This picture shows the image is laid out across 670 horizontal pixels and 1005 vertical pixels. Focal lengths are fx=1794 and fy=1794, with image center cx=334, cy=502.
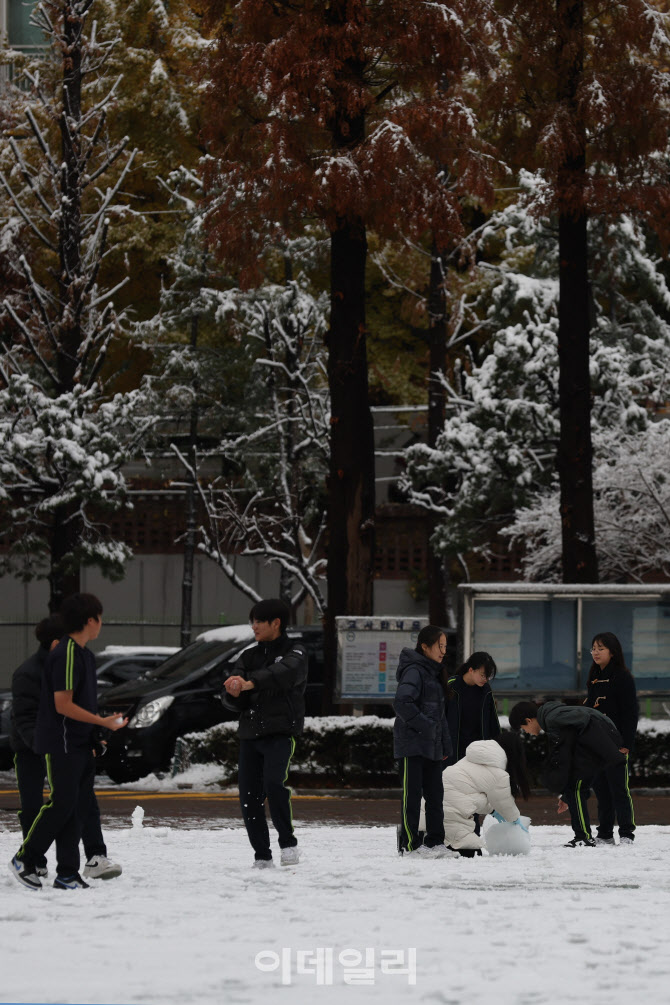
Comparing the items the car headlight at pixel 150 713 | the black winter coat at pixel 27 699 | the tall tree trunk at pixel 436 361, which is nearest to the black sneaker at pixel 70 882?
the black winter coat at pixel 27 699

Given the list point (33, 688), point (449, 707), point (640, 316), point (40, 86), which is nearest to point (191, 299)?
point (40, 86)

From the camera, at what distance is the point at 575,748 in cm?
1244

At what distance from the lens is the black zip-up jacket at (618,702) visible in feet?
43.2

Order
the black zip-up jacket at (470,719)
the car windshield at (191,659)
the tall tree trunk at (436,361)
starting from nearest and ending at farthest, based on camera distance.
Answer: the black zip-up jacket at (470,719) < the car windshield at (191,659) < the tall tree trunk at (436,361)

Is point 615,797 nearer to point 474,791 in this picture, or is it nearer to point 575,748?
point 575,748

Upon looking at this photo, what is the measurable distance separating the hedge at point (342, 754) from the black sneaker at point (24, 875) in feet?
32.1

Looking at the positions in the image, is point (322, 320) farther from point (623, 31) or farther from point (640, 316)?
point (623, 31)

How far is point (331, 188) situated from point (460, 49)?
240cm

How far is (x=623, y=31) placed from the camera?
21.0m

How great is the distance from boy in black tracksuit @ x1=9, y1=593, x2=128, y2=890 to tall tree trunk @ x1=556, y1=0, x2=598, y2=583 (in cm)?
1242

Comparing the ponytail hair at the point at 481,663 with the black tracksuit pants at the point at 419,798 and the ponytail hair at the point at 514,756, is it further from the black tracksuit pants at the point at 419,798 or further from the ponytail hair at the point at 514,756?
the black tracksuit pants at the point at 419,798

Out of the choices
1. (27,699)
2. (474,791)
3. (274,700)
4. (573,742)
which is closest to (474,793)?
(474,791)

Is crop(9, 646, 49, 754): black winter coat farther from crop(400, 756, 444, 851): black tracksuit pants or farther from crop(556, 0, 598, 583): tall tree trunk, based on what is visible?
crop(556, 0, 598, 583): tall tree trunk

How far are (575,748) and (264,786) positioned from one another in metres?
2.85
